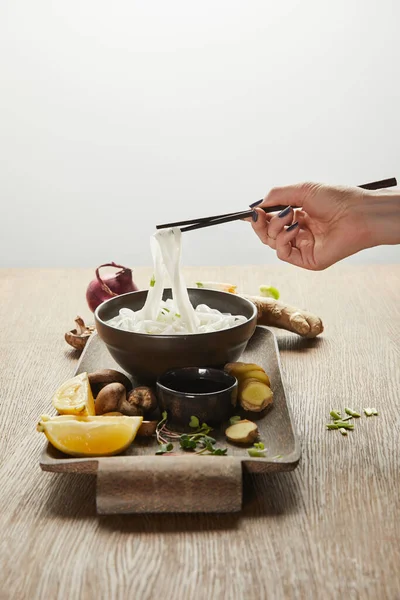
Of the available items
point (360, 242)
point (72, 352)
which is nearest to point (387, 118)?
point (360, 242)

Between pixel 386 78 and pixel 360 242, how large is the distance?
2.64 meters

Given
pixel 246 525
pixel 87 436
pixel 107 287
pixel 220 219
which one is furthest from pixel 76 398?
pixel 107 287

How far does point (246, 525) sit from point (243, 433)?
0.21 metres

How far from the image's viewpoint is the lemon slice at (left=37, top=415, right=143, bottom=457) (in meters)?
1.02

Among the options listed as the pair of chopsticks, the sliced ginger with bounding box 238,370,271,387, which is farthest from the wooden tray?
the pair of chopsticks

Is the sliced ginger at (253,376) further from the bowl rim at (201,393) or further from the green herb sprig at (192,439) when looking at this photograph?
the green herb sprig at (192,439)

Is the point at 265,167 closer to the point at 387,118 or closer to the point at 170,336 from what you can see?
the point at 387,118

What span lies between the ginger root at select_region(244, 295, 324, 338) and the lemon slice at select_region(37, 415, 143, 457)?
761 mm

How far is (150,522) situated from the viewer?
3.02 feet

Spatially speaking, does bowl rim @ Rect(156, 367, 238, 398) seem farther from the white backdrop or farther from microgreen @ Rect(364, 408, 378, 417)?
the white backdrop

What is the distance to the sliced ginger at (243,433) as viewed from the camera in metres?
1.10

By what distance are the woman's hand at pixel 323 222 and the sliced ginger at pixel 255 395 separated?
21.0 inches

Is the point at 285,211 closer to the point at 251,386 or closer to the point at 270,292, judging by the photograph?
the point at 270,292

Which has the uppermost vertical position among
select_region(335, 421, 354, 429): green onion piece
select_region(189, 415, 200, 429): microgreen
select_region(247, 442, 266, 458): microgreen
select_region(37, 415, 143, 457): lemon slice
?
select_region(37, 415, 143, 457): lemon slice
